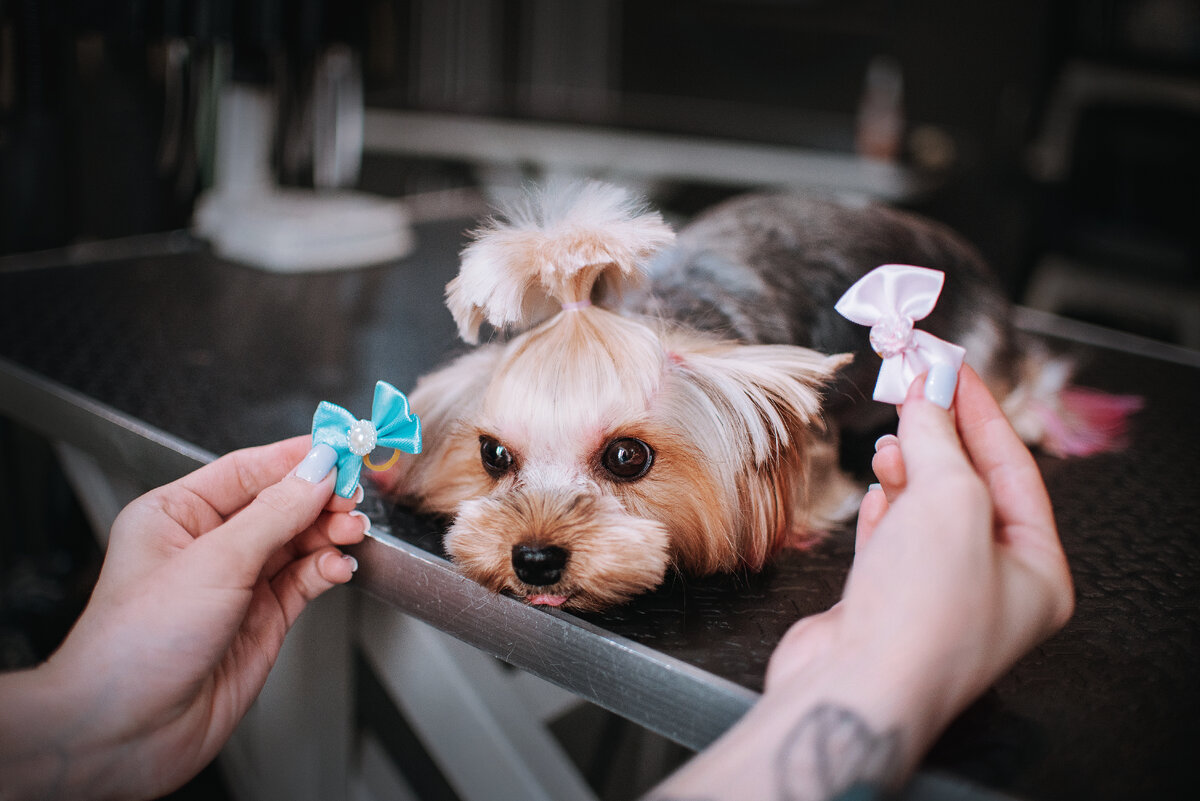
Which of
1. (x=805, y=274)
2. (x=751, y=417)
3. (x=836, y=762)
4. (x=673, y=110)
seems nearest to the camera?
(x=836, y=762)

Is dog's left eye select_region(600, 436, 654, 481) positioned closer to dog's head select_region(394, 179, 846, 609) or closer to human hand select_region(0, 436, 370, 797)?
dog's head select_region(394, 179, 846, 609)

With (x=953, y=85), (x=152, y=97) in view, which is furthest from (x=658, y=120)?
(x=152, y=97)

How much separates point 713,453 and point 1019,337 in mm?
734

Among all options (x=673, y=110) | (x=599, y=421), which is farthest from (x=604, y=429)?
(x=673, y=110)

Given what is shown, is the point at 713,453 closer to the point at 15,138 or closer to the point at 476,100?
the point at 15,138

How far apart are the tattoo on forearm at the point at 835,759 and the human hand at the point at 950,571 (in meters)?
0.03

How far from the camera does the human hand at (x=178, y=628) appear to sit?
1.83 feet

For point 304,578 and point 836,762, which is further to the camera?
point 304,578

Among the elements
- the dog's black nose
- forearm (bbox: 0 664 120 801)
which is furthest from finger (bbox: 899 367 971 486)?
forearm (bbox: 0 664 120 801)

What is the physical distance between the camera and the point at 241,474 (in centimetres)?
67

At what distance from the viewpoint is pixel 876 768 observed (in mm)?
456

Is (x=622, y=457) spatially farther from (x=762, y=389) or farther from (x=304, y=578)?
(x=304, y=578)

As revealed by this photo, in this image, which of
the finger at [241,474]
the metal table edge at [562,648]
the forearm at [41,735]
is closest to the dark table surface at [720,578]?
the metal table edge at [562,648]

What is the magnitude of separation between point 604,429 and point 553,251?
13cm
